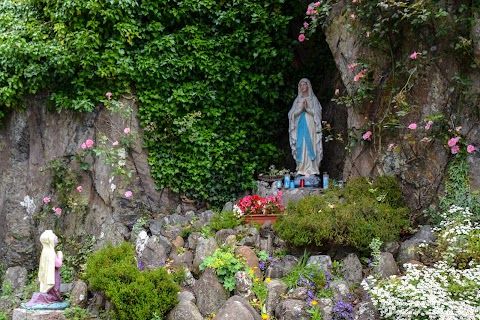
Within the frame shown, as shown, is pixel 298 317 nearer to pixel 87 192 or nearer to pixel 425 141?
pixel 425 141

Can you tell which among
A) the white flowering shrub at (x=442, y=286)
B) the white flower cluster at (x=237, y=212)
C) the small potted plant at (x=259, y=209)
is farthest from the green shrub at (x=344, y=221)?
the white flower cluster at (x=237, y=212)

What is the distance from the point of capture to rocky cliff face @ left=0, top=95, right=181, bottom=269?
892 cm

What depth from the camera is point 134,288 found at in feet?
19.7

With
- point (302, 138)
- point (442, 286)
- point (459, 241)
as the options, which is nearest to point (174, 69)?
point (302, 138)

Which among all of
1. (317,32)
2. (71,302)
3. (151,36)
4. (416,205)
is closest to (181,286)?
(71,302)

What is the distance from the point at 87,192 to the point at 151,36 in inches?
119

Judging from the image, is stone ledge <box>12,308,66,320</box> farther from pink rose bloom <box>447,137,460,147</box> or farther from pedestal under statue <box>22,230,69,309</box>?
pink rose bloom <box>447,137,460,147</box>

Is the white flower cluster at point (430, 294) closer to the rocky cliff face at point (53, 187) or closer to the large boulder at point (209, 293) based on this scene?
the large boulder at point (209, 293)

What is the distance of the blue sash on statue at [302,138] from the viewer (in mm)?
9266

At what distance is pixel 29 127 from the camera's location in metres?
9.43

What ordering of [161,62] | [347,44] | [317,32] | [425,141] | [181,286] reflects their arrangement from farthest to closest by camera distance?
1. [317,32]
2. [161,62]
3. [347,44]
4. [425,141]
5. [181,286]

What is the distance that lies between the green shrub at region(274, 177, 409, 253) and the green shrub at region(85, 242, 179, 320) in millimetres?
1649

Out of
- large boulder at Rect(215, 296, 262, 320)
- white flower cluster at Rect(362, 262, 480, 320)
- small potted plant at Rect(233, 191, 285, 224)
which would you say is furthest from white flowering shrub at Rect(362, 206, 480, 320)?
small potted plant at Rect(233, 191, 285, 224)

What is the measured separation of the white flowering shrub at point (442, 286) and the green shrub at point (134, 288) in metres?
2.30
